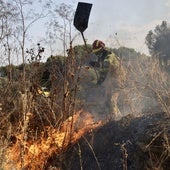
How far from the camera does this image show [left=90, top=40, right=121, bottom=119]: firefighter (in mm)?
13508

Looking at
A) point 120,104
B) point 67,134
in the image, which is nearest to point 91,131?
point 67,134

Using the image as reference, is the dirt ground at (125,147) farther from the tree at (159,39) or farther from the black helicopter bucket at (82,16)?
the tree at (159,39)

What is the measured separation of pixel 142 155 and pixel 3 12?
4894 mm

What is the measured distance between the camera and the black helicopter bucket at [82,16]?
8.62 meters

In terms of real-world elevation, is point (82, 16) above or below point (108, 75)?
above

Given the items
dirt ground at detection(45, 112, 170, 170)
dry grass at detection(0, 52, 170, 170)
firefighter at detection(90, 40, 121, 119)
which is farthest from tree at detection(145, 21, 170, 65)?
dirt ground at detection(45, 112, 170, 170)

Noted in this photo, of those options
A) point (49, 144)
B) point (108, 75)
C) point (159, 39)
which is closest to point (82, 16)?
point (49, 144)

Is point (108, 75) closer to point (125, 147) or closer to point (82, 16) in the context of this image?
point (82, 16)

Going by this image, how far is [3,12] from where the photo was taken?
9.30 metres

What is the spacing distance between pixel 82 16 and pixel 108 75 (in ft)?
17.6

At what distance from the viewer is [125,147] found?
7.05 metres

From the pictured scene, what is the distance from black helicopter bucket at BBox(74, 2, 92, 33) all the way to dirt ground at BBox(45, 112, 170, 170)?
7.23 feet

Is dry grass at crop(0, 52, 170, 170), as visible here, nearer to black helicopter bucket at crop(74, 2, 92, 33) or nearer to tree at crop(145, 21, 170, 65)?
black helicopter bucket at crop(74, 2, 92, 33)

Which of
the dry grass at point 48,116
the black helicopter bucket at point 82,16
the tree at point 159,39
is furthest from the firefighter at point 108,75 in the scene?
the tree at point 159,39
